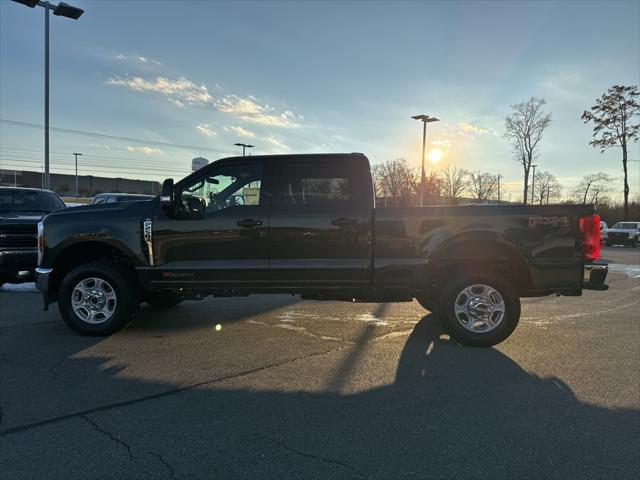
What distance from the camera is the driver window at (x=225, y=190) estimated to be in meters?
5.39

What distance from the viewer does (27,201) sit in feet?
31.6

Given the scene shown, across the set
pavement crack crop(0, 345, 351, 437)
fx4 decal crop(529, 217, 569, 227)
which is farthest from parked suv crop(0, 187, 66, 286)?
fx4 decal crop(529, 217, 569, 227)

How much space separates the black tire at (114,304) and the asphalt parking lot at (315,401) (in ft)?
0.52

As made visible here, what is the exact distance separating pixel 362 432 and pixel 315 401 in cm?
61

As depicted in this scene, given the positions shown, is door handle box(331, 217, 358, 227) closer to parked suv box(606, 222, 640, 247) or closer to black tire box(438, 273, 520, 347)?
black tire box(438, 273, 520, 347)

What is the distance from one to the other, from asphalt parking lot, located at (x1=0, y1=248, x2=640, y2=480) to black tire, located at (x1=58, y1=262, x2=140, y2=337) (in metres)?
0.16

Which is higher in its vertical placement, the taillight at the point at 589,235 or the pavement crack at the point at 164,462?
the taillight at the point at 589,235

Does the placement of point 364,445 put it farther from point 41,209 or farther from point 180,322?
point 41,209

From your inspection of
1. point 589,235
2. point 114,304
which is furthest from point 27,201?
point 589,235

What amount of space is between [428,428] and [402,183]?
57347 millimetres

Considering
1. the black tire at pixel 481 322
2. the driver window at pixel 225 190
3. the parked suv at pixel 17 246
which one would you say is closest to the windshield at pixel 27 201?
the parked suv at pixel 17 246

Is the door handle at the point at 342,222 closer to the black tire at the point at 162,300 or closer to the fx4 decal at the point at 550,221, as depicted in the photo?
the fx4 decal at the point at 550,221

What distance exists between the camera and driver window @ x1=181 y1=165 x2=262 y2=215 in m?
5.39

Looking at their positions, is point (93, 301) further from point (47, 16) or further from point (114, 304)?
point (47, 16)
